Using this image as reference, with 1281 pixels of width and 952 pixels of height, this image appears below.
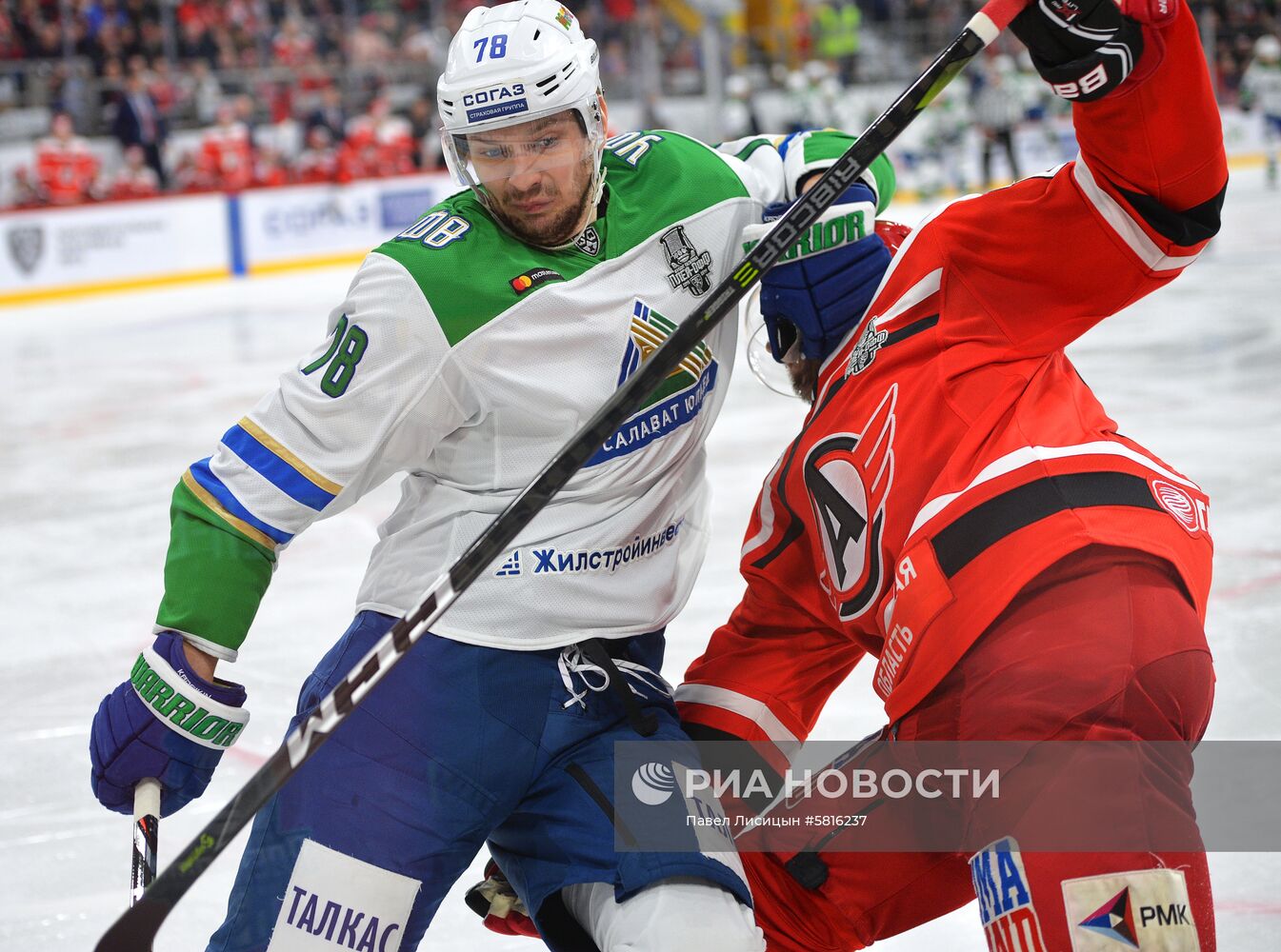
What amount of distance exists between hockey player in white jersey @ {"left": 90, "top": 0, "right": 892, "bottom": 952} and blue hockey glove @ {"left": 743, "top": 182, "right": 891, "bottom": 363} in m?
0.07

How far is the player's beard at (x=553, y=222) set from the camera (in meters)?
Answer: 1.73

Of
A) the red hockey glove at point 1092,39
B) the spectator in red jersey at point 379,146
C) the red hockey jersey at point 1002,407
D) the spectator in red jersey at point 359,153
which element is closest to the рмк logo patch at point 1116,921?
the red hockey jersey at point 1002,407

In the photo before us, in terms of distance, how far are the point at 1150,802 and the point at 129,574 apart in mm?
3248

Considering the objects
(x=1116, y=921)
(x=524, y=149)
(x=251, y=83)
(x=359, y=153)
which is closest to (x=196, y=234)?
(x=359, y=153)

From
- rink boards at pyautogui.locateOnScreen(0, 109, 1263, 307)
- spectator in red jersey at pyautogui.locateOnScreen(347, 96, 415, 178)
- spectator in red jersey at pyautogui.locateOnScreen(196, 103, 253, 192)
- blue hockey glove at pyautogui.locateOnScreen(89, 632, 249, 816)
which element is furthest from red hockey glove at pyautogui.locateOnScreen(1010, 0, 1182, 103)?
spectator in red jersey at pyautogui.locateOnScreen(347, 96, 415, 178)

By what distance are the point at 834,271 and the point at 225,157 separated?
10464 mm

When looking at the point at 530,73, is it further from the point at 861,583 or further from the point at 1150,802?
the point at 1150,802

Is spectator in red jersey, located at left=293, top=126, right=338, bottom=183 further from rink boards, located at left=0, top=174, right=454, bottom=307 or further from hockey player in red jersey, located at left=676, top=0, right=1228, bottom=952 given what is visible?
hockey player in red jersey, located at left=676, top=0, right=1228, bottom=952

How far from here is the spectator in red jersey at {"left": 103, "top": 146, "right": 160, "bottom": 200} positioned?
10.9 m

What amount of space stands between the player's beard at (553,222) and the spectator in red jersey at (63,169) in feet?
31.8

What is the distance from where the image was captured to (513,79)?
1688 mm

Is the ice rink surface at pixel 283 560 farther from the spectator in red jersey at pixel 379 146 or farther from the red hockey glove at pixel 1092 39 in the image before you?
the spectator in red jersey at pixel 379 146

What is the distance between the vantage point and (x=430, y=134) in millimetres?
12938

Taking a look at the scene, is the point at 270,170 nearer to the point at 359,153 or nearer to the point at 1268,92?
the point at 359,153
